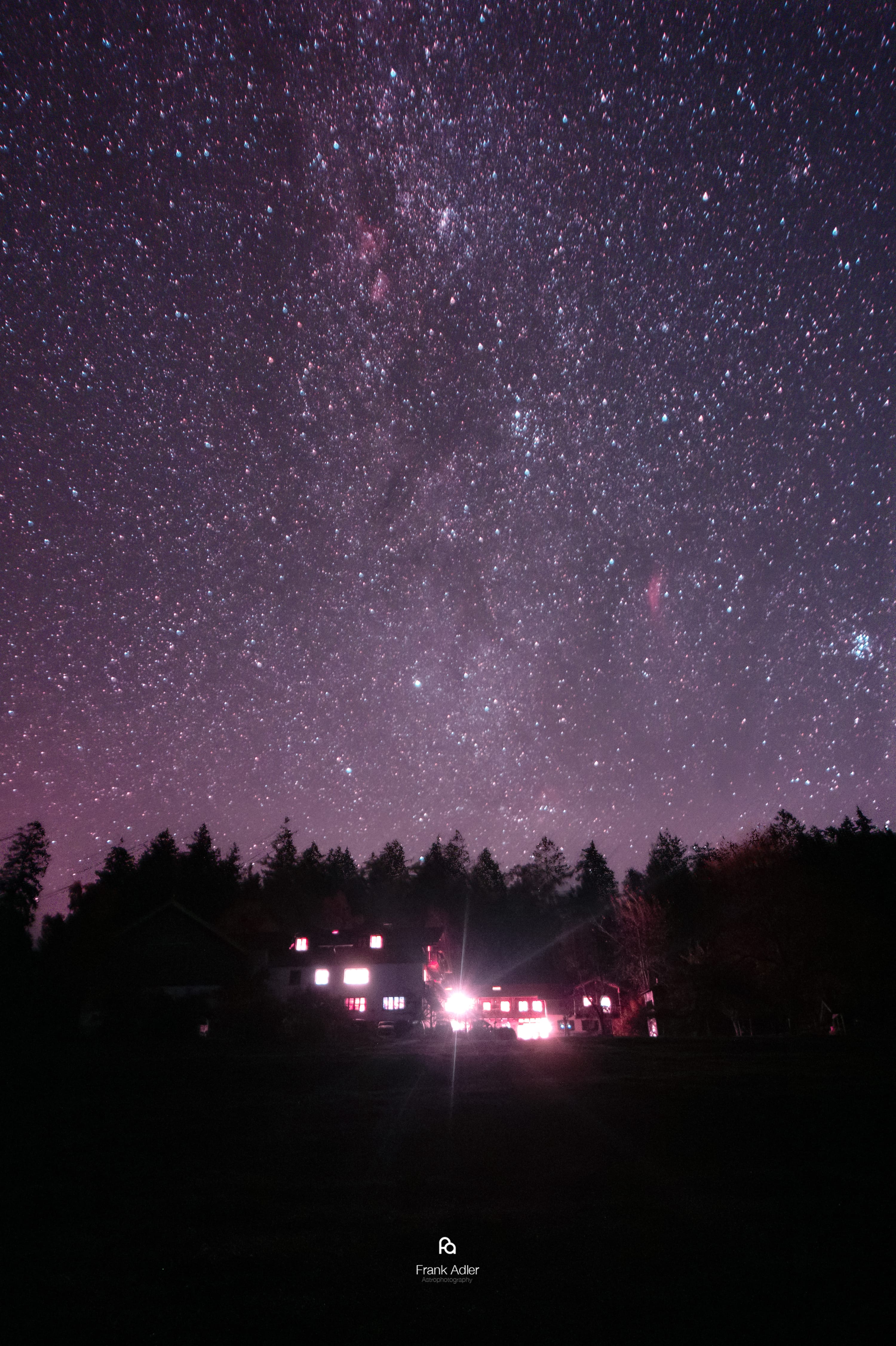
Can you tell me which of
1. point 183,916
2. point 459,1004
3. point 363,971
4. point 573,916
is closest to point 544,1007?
point 459,1004

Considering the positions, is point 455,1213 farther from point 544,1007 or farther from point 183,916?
point 544,1007

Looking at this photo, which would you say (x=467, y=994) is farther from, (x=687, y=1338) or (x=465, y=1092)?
(x=687, y=1338)

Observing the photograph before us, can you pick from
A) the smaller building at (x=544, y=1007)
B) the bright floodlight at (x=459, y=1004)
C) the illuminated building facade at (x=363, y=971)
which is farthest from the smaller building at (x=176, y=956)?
the bright floodlight at (x=459, y=1004)

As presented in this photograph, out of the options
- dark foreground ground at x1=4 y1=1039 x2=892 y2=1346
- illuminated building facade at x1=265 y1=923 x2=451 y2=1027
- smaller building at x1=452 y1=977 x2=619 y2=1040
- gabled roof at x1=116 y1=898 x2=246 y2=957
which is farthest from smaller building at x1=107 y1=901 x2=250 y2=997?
dark foreground ground at x1=4 y1=1039 x2=892 y2=1346

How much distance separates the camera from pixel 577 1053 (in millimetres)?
26578

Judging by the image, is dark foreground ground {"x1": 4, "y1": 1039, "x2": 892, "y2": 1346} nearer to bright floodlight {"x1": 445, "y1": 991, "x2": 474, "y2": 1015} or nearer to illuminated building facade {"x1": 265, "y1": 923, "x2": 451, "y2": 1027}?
illuminated building facade {"x1": 265, "y1": 923, "x2": 451, "y2": 1027}

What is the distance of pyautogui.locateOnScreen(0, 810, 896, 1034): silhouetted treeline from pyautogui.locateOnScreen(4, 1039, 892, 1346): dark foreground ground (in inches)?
930

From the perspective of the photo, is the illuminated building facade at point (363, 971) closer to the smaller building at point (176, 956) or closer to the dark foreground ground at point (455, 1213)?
the smaller building at point (176, 956)

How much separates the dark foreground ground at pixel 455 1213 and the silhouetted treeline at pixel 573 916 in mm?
23618

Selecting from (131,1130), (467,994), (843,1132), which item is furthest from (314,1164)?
(467,994)

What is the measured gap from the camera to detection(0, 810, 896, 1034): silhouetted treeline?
36.9 meters

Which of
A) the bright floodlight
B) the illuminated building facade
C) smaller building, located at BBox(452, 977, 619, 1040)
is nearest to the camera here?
the illuminated building facade

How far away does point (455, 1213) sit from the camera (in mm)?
6867

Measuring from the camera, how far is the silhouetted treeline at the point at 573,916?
36.9 m
